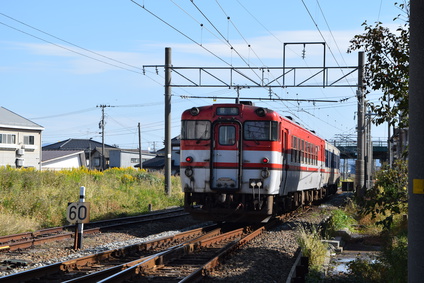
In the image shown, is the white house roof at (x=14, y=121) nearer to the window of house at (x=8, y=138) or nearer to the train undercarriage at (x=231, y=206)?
the window of house at (x=8, y=138)

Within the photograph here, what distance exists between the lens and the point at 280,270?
34.0ft

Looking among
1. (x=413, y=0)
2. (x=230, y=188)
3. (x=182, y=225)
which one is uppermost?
(x=413, y=0)

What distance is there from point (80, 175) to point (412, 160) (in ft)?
75.4

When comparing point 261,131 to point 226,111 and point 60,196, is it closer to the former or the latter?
point 226,111

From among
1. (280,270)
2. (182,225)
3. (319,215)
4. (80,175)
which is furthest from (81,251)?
(80,175)

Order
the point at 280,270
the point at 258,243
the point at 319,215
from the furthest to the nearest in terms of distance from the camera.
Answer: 1. the point at 319,215
2. the point at 258,243
3. the point at 280,270

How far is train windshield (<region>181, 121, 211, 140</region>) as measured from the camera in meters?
15.7

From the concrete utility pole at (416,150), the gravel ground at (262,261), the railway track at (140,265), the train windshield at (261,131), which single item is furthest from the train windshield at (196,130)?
Result: the concrete utility pole at (416,150)

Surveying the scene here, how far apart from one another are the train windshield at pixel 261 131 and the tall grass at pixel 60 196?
6152 millimetres

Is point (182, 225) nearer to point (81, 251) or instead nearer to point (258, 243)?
point (258, 243)

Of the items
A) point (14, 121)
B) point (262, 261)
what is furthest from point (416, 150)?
point (14, 121)

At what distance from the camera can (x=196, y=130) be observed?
15766 millimetres

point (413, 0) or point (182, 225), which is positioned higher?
point (413, 0)

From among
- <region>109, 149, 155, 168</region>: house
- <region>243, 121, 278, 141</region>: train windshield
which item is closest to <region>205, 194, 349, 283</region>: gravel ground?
<region>243, 121, 278, 141</region>: train windshield
